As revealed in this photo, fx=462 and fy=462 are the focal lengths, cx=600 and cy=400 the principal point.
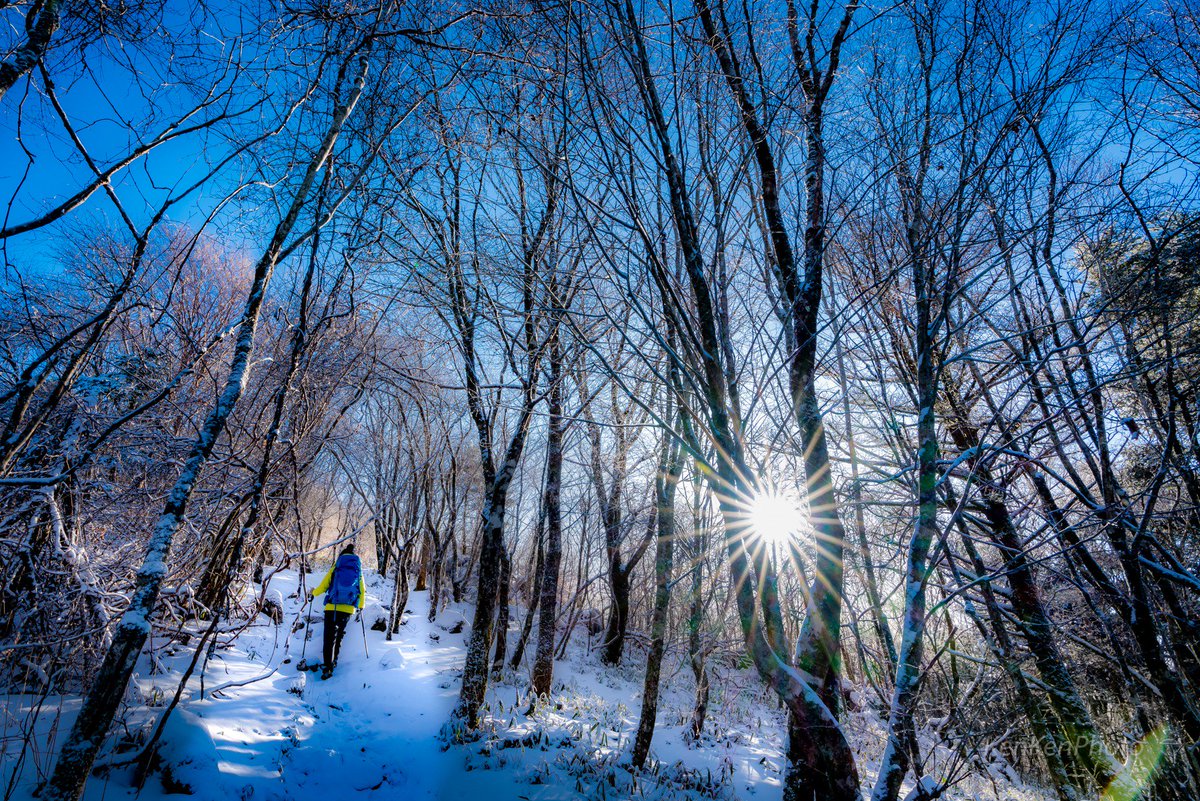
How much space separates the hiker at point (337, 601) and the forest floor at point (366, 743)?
303 mm

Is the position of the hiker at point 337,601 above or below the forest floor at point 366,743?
above

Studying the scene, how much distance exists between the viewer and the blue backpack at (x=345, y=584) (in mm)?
7179

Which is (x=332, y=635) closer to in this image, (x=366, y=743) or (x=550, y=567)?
(x=366, y=743)

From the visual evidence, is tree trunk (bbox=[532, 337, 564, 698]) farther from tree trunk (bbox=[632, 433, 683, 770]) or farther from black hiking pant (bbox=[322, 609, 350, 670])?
black hiking pant (bbox=[322, 609, 350, 670])

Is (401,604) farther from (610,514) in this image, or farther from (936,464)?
(936,464)

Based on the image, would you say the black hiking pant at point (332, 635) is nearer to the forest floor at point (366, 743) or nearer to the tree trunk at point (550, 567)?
the forest floor at point (366, 743)

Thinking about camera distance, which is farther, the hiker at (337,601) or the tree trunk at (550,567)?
the tree trunk at (550,567)

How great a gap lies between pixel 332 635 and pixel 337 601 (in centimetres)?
52

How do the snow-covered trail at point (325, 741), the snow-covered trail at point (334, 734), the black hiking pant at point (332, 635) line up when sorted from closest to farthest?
1. the snow-covered trail at point (325, 741)
2. the snow-covered trail at point (334, 734)
3. the black hiking pant at point (332, 635)

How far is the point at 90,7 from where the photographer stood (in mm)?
3131

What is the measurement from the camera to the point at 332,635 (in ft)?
23.4

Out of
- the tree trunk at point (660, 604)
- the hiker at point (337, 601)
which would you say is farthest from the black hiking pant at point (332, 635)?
the tree trunk at point (660, 604)

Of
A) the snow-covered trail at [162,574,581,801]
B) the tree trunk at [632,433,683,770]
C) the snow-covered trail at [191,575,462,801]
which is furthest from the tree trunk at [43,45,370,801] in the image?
the tree trunk at [632,433,683,770]

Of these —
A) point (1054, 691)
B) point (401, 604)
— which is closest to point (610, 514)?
point (401, 604)
